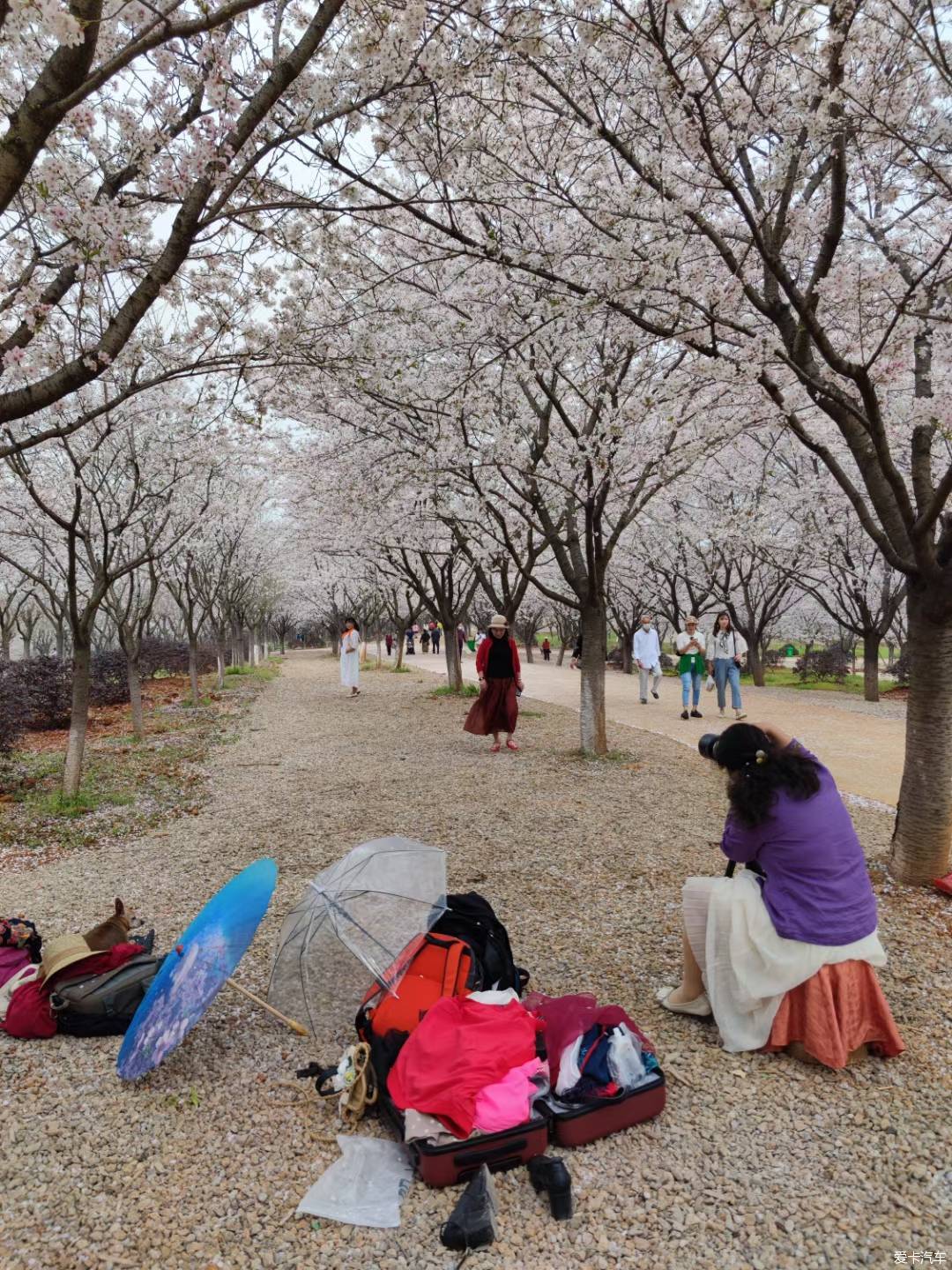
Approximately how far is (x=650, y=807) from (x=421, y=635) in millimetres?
41451

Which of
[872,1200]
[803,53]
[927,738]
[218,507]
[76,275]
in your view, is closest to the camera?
[872,1200]

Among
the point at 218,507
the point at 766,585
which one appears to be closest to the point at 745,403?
the point at 218,507

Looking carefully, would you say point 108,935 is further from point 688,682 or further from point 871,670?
point 871,670

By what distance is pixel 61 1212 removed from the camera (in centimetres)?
218

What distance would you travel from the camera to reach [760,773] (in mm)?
2846

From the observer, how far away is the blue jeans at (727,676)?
39.2 feet

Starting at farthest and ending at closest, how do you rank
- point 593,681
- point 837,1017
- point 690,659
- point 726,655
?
point 690,659
point 726,655
point 593,681
point 837,1017

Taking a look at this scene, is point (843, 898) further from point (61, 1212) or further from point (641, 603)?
point (641, 603)

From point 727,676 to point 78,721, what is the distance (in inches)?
374

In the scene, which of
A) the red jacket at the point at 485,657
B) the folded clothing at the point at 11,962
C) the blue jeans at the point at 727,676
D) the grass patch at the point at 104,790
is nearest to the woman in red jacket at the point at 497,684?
the red jacket at the point at 485,657

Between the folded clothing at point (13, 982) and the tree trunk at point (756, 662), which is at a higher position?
the tree trunk at point (756, 662)

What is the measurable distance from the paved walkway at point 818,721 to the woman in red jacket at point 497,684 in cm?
260

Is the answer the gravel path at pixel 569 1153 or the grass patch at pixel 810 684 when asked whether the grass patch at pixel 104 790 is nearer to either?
the gravel path at pixel 569 1153

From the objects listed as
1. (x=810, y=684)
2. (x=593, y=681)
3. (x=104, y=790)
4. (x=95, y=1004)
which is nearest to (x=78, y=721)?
(x=104, y=790)
